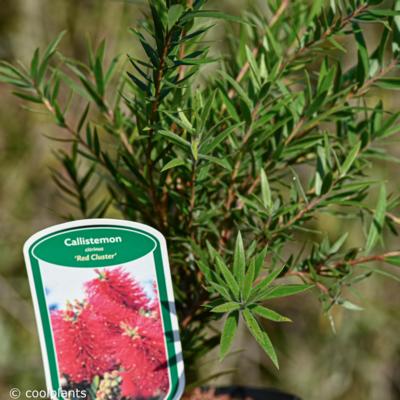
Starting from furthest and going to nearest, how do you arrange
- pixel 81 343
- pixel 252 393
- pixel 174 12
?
pixel 252 393 → pixel 81 343 → pixel 174 12

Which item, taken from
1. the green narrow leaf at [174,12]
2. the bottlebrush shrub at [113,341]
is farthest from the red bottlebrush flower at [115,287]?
the green narrow leaf at [174,12]

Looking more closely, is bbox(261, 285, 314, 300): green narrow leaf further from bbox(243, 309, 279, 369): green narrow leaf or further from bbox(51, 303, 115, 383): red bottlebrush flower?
bbox(51, 303, 115, 383): red bottlebrush flower

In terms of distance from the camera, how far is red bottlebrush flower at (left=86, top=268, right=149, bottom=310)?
0.47 metres

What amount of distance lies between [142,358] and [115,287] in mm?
64

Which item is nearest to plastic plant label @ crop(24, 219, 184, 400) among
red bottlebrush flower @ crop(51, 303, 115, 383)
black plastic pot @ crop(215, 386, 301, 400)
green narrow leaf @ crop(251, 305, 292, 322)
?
red bottlebrush flower @ crop(51, 303, 115, 383)

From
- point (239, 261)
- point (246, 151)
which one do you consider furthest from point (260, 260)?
point (246, 151)

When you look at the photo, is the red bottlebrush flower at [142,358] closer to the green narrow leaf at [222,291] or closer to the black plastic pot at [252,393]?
the green narrow leaf at [222,291]

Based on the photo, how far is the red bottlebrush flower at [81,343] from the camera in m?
0.47

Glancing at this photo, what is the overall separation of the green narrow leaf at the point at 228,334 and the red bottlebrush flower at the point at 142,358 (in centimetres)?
11

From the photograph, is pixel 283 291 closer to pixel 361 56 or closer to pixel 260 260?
pixel 260 260

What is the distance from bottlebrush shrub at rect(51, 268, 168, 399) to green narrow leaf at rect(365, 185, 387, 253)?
19 centimetres

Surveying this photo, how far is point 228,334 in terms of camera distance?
0.37 meters

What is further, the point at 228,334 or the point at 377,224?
the point at 377,224

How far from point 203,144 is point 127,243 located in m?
0.11
